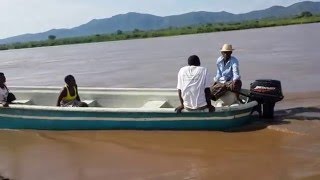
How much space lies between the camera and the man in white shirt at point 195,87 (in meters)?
7.84

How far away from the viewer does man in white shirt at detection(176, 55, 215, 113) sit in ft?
25.7

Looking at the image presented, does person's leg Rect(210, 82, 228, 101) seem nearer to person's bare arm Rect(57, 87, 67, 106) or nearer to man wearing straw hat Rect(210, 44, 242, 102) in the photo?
man wearing straw hat Rect(210, 44, 242, 102)

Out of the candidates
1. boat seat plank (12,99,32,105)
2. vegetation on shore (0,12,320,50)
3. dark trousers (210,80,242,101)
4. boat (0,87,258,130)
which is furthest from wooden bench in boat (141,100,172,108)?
vegetation on shore (0,12,320,50)

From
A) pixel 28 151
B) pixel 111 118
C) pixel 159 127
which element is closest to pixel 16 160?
pixel 28 151

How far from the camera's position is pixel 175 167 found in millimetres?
6645

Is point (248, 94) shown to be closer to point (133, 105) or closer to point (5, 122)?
point (133, 105)

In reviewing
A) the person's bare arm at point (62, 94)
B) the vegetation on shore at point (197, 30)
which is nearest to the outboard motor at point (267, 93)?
the person's bare arm at point (62, 94)

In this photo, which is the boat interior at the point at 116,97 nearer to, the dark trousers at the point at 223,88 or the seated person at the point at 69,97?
the dark trousers at the point at 223,88

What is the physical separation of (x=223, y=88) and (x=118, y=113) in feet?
6.19

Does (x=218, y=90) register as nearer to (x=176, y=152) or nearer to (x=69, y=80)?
(x=176, y=152)

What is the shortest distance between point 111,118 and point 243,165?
3019mm

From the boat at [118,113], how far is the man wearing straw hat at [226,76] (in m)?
0.29

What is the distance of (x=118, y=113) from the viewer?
8.47 m

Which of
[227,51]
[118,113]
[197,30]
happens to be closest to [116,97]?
[118,113]
